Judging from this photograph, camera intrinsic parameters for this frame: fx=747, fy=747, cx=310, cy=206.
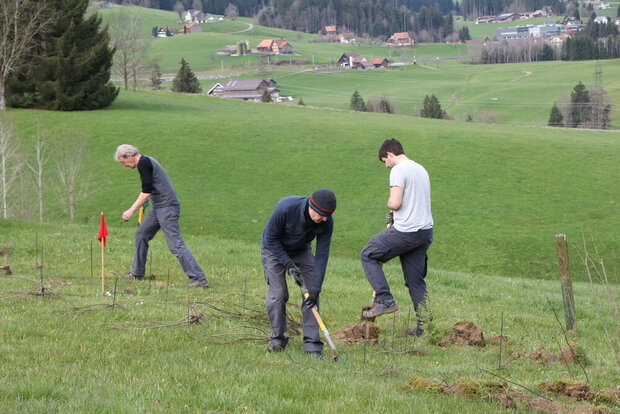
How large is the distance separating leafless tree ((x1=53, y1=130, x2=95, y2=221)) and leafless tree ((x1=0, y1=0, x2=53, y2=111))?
38.6ft

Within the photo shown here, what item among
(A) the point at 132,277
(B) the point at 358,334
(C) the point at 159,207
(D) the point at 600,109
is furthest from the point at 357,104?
(B) the point at 358,334

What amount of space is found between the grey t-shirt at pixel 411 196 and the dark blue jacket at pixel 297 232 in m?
1.73

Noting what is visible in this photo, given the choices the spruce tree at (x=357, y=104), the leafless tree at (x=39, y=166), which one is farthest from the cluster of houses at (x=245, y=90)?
the leafless tree at (x=39, y=166)

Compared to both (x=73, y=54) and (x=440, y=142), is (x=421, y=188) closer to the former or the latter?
(x=440, y=142)

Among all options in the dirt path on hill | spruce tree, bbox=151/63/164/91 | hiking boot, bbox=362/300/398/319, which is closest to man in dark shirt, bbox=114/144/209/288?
hiking boot, bbox=362/300/398/319

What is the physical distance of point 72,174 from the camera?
36.5 metres

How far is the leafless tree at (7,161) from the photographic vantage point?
1358 inches

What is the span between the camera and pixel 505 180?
44375 mm

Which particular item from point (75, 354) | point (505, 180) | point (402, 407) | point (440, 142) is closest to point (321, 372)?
point (402, 407)

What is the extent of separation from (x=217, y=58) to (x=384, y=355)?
18898cm

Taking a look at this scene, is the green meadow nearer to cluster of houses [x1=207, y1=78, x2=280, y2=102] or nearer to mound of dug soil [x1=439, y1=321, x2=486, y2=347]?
mound of dug soil [x1=439, y1=321, x2=486, y2=347]

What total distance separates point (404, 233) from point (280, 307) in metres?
2.11

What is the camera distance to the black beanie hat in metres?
7.45

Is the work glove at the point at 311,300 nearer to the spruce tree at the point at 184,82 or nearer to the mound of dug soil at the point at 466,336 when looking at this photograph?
the mound of dug soil at the point at 466,336
